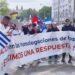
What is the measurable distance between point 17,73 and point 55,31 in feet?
10.3

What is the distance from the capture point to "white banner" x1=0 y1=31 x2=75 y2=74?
1098cm

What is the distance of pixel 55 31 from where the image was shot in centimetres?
1382

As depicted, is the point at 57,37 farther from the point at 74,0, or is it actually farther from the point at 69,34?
the point at 74,0

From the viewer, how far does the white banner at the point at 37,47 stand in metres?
11.0

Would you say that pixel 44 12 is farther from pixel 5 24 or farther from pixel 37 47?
pixel 5 24

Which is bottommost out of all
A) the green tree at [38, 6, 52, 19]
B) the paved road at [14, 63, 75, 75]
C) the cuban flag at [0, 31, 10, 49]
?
the green tree at [38, 6, 52, 19]

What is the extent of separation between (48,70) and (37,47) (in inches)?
44.3

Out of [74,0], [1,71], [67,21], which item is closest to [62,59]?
[67,21]

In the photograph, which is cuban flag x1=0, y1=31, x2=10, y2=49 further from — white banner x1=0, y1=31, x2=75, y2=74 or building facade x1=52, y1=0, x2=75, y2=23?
building facade x1=52, y1=0, x2=75, y2=23

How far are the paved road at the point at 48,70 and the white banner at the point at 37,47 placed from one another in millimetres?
330

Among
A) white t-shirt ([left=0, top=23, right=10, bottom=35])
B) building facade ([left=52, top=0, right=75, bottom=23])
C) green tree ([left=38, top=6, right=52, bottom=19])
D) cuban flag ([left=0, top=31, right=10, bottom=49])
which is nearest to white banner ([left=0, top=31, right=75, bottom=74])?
cuban flag ([left=0, top=31, right=10, bottom=49])

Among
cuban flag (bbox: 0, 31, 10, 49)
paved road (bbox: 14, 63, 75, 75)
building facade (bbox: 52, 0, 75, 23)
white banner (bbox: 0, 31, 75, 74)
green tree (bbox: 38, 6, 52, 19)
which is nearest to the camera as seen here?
cuban flag (bbox: 0, 31, 10, 49)

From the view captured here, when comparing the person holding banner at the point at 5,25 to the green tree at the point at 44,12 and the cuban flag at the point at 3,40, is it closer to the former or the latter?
the cuban flag at the point at 3,40

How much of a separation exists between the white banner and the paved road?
0.33 meters
